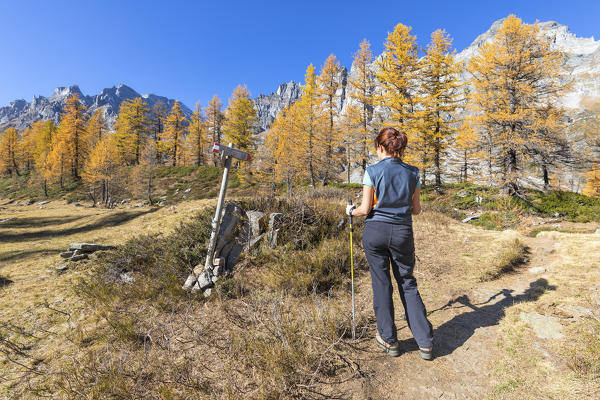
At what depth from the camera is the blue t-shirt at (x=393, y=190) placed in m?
2.52

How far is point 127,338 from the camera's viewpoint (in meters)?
3.28

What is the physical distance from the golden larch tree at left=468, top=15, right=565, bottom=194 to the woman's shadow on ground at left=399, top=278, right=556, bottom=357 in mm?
13192

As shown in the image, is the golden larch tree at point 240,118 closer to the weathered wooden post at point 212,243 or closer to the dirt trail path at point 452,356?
the weathered wooden post at point 212,243

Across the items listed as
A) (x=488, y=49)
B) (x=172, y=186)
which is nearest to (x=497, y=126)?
(x=488, y=49)

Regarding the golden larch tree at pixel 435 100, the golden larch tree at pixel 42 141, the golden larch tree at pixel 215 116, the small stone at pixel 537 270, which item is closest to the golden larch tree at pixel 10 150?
the golden larch tree at pixel 42 141

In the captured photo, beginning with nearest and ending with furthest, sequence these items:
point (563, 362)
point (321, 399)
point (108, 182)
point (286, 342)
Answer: point (321, 399) < point (563, 362) < point (286, 342) < point (108, 182)

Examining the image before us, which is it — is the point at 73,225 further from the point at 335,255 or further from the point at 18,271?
the point at 335,255

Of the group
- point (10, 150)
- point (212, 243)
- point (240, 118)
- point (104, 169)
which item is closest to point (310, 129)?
point (240, 118)

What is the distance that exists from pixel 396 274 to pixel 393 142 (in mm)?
1489

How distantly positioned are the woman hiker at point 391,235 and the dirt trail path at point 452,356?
0.56ft

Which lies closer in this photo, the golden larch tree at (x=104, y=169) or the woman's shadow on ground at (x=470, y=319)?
the woman's shadow on ground at (x=470, y=319)

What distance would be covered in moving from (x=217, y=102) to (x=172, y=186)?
15.1 m

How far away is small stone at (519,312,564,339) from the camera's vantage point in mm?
2766

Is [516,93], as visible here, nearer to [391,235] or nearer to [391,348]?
[391,235]
